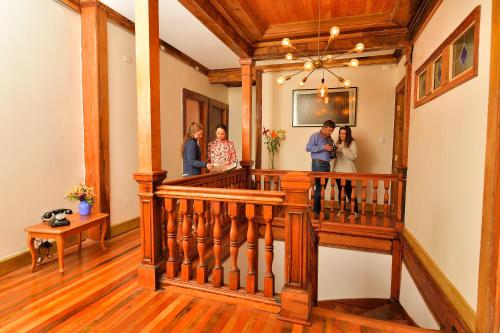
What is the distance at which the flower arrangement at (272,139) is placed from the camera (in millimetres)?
5457

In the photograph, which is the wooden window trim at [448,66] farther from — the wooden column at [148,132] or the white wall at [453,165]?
the wooden column at [148,132]

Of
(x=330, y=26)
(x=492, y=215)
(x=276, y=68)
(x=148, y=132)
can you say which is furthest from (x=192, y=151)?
(x=276, y=68)

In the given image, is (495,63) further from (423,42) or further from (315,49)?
(315,49)

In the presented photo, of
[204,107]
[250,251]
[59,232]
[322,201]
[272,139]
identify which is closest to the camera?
[250,251]

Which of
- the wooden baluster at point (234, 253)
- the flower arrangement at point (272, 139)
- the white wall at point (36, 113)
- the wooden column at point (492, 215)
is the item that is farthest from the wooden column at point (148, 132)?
the flower arrangement at point (272, 139)

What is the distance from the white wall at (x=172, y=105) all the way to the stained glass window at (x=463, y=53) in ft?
12.4

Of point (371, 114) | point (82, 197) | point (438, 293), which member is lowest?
point (438, 293)

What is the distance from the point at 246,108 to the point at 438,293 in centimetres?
313

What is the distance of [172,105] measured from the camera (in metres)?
4.81

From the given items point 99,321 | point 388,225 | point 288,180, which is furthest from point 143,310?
point 388,225

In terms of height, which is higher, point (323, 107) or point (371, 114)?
point (323, 107)

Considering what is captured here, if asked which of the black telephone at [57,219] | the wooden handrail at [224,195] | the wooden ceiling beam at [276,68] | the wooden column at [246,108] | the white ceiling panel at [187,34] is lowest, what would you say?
the black telephone at [57,219]

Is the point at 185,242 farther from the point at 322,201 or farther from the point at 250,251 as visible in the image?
the point at 322,201

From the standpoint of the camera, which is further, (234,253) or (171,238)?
(171,238)
